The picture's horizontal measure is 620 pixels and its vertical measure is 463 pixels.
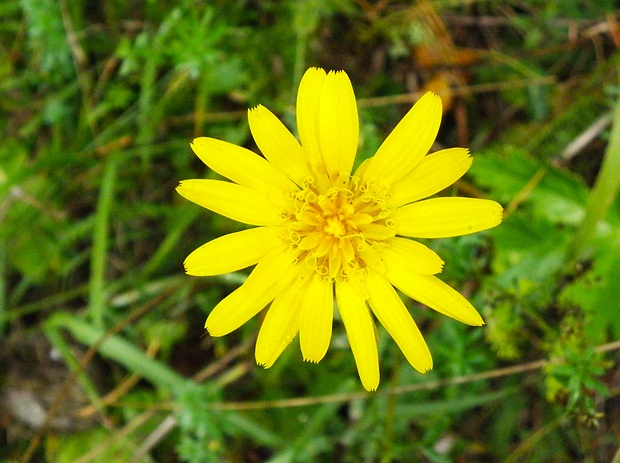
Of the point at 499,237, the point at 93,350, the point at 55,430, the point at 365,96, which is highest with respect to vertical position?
the point at 365,96

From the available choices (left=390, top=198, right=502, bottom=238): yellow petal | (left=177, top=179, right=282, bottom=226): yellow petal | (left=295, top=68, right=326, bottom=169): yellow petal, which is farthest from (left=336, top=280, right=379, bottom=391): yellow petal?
(left=295, top=68, right=326, bottom=169): yellow petal

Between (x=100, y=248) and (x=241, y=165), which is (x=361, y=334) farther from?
(x=100, y=248)

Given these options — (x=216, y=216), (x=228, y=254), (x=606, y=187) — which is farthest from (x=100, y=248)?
(x=606, y=187)

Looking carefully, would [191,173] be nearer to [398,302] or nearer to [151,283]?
[151,283]

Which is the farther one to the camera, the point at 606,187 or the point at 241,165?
the point at 606,187

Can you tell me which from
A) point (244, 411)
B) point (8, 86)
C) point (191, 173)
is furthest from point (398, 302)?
point (8, 86)

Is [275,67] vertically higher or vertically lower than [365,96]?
higher

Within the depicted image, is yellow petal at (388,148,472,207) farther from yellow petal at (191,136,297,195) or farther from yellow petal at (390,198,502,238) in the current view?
yellow petal at (191,136,297,195)

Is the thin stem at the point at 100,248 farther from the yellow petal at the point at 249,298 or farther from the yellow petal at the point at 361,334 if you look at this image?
the yellow petal at the point at 361,334
